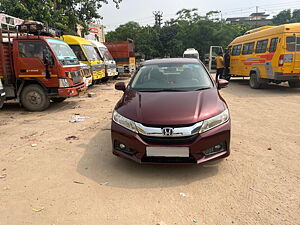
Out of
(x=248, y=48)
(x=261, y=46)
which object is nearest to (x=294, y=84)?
(x=261, y=46)

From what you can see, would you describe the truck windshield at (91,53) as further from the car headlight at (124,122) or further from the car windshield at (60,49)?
the car headlight at (124,122)

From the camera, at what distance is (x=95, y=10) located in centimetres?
2269

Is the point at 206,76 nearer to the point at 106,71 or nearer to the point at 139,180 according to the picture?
the point at 139,180

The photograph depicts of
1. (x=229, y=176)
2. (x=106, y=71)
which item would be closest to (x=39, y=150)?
(x=229, y=176)

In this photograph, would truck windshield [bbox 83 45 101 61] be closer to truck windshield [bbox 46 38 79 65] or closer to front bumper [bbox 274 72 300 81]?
truck windshield [bbox 46 38 79 65]

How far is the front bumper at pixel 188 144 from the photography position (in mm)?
3143

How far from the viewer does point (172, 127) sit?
3.14 metres

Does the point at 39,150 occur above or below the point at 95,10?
below

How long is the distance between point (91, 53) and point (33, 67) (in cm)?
578

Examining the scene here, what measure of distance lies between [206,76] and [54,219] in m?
3.31

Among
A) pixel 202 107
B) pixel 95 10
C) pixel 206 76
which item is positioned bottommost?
pixel 202 107

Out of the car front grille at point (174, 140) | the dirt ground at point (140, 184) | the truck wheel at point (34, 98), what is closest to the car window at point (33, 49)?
the truck wheel at point (34, 98)

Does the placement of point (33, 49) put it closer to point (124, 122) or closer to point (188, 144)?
point (124, 122)

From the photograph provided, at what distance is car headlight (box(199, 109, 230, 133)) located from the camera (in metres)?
3.21
